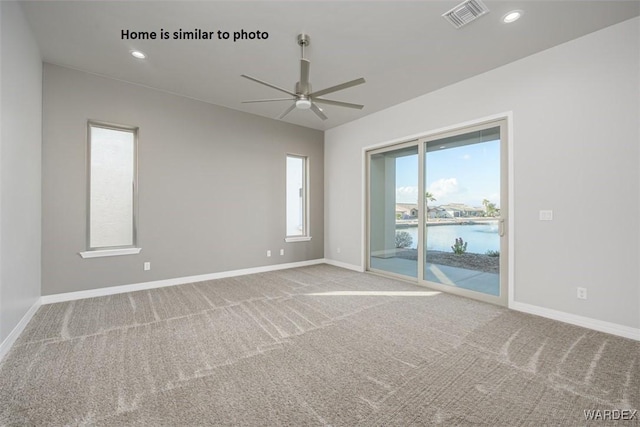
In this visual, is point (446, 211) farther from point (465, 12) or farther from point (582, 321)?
point (465, 12)

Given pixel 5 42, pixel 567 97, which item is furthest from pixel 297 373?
pixel 567 97

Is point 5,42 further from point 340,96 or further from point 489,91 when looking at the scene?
point 489,91

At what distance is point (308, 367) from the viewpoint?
2.12 metres

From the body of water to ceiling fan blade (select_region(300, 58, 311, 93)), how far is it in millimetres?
2914

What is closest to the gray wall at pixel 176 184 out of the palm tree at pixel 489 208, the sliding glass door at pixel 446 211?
the sliding glass door at pixel 446 211

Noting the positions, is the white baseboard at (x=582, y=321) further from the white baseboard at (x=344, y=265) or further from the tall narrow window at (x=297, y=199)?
the tall narrow window at (x=297, y=199)

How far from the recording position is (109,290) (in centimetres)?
387

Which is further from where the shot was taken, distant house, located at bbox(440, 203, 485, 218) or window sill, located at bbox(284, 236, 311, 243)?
window sill, located at bbox(284, 236, 311, 243)

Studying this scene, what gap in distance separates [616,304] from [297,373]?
320cm

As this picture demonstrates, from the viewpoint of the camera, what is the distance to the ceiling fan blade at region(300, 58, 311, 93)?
99.1 inches

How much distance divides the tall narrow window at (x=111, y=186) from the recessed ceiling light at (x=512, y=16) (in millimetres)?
4926

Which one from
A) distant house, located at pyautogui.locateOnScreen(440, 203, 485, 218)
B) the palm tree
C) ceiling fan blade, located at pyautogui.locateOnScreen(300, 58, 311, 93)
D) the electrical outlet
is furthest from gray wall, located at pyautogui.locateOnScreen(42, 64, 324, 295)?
the electrical outlet

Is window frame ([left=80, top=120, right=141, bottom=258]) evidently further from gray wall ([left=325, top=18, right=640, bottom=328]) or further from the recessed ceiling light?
gray wall ([left=325, top=18, right=640, bottom=328])

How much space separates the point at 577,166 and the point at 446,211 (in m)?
1.58
